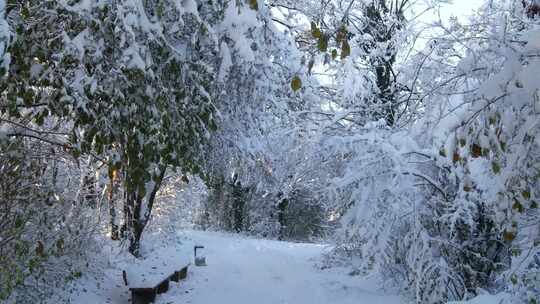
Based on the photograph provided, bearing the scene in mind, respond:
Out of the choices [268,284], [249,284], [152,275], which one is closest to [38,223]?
[152,275]

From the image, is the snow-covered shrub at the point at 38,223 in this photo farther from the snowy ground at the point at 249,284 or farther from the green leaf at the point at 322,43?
the green leaf at the point at 322,43

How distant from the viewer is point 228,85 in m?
6.92

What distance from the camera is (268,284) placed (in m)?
12.3

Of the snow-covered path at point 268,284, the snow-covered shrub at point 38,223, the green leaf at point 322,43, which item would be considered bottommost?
the snow-covered path at point 268,284

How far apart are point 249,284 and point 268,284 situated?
1.32ft

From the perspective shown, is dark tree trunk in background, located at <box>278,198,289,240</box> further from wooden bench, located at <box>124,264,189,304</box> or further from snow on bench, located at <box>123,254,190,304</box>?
A: wooden bench, located at <box>124,264,189,304</box>

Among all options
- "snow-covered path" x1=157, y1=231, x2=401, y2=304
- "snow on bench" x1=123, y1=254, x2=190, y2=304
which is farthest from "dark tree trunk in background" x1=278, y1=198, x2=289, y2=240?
"snow on bench" x1=123, y1=254, x2=190, y2=304

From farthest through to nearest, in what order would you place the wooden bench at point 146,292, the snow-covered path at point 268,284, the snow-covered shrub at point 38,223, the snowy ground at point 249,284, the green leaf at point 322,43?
the snow-covered path at point 268,284, the snowy ground at point 249,284, the wooden bench at point 146,292, the snow-covered shrub at point 38,223, the green leaf at point 322,43

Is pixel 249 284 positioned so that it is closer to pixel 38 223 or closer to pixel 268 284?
pixel 268 284

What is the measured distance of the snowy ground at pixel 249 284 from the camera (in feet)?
33.8

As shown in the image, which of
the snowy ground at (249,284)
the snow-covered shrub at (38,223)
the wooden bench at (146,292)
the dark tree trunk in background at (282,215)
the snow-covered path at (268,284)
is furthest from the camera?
the dark tree trunk in background at (282,215)

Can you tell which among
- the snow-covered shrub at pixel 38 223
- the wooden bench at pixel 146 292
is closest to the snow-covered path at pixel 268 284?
the wooden bench at pixel 146 292

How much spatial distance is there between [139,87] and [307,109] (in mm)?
7581

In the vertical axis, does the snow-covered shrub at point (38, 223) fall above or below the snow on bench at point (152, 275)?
above
